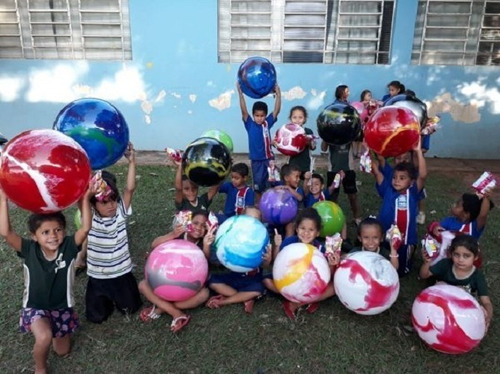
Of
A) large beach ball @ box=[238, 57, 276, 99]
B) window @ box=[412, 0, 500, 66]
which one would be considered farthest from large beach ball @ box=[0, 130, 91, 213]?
window @ box=[412, 0, 500, 66]

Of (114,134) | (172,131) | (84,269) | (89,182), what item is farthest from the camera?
(172,131)

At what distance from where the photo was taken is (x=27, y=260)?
2891 mm

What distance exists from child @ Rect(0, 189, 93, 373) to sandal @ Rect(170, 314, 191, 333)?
0.71m

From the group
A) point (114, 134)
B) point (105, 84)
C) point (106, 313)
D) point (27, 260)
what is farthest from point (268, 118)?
point (105, 84)

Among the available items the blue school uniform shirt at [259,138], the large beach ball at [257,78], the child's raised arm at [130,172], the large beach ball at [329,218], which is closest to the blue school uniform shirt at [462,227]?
the large beach ball at [329,218]

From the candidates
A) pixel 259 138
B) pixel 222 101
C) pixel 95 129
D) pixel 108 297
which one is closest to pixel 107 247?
pixel 108 297

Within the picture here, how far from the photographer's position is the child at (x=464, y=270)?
125 inches

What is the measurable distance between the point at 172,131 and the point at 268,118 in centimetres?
314

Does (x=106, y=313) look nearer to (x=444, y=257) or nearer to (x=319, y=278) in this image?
(x=319, y=278)

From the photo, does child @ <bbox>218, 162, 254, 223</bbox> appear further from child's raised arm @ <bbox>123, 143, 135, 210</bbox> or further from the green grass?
child's raised arm @ <bbox>123, 143, 135, 210</bbox>

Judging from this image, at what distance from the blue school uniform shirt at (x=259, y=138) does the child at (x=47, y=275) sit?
8.97 feet

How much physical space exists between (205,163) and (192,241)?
2.05 ft

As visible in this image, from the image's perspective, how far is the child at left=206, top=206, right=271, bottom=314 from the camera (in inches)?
142

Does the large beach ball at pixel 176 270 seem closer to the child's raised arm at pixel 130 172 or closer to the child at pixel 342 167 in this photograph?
the child's raised arm at pixel 130 172
